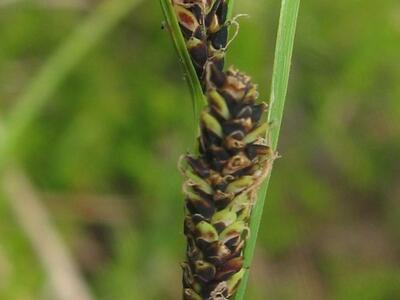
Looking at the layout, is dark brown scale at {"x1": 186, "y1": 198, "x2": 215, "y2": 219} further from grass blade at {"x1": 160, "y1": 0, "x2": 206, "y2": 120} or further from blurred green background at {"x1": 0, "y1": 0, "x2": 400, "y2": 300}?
blurred green background at {"x1": 0, "y1": 0, "x2": 400, "y2": 300}

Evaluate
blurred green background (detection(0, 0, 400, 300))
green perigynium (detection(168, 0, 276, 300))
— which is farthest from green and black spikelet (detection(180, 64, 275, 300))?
blurred green background (detection(0, 0, 400, 300))

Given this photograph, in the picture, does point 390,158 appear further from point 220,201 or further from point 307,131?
point 220,201

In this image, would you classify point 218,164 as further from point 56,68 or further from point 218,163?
point 56,68

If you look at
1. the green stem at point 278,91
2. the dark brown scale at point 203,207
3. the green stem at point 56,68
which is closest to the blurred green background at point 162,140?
the green stem at point 56,68

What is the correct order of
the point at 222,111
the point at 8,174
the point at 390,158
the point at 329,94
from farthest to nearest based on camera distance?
1. the point at 390,158
2. the point at 329,94
3. the point at 8,174
4. the point at 222,111

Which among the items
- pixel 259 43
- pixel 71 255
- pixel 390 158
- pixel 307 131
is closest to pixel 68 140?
pixel 71 255
